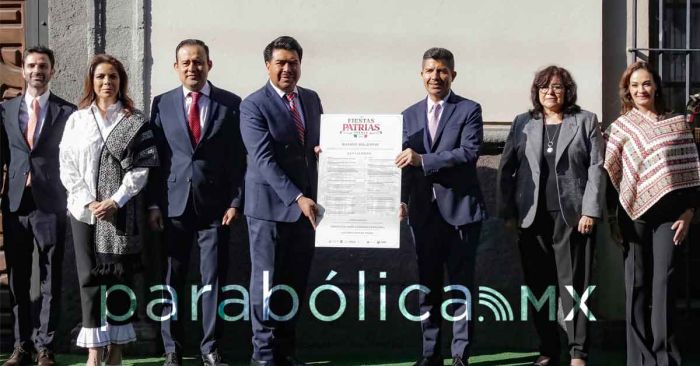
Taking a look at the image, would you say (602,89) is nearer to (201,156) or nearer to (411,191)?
(411,191)

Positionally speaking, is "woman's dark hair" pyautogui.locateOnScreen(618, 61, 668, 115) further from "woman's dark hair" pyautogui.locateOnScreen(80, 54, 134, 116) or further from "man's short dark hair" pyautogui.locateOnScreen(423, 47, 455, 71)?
"woman's dark hair" pyautogui.locateOnScreen(80, 54, 134, 116)

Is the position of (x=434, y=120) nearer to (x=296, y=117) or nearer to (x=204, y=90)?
(x=296, y=117)

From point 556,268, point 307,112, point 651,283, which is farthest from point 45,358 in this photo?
point 651,283

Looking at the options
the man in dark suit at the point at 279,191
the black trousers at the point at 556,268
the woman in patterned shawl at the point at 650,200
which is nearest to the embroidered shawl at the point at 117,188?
the man in dark suit at the point at 279,191

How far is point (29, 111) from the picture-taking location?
695 cm

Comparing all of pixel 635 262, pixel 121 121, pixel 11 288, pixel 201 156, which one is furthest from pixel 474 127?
pixel 11 288

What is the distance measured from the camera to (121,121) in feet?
21.0

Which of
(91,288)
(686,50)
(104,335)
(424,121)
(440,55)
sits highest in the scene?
(686,50)

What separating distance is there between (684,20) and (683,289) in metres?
1.93

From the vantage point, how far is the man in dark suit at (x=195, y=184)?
6637 millimetres

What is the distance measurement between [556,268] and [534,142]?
2.69 ft

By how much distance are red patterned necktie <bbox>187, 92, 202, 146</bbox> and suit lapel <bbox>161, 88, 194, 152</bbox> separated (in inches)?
1.3

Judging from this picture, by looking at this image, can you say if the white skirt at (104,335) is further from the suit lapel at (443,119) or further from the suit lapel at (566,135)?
the suit lapel at (566,135)

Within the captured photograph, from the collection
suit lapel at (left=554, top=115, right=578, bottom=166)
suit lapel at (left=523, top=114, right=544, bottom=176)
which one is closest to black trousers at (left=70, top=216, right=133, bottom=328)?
suit lapel at (left=523, top=114, right=544, bottom=176)
